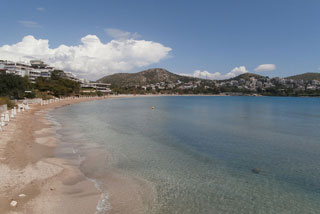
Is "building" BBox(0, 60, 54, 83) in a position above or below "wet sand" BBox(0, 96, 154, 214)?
above

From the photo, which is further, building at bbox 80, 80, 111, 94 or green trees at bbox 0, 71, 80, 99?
building at bbox 80, 80, 111, 94

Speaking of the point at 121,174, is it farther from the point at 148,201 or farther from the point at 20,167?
the point at 20,167

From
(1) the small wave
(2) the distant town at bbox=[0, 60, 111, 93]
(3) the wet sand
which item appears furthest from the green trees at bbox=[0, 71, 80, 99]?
(1) the small wave

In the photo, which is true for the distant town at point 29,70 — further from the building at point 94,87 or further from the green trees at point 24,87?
the green trees at point 24,87

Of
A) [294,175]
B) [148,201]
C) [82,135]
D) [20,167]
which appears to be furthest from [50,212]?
[82,135]

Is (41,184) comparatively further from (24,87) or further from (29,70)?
(29,70)

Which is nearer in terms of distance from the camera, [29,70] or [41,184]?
Result: [41,184]

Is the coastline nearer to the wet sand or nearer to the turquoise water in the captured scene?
the wet sand

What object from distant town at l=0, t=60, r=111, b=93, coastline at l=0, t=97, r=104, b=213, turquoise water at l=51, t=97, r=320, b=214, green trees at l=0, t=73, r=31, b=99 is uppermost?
distant town at l=0, t=60, r=111, b=93

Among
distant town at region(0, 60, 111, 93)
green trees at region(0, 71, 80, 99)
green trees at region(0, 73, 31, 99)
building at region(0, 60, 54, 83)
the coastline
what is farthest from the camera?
building at region(0, 60, 54, 83)

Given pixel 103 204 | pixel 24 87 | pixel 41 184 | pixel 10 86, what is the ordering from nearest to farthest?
pixel 103 204 → pixel 41 184 → pixel 10 86 → pixel 24 87

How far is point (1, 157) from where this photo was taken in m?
11.9

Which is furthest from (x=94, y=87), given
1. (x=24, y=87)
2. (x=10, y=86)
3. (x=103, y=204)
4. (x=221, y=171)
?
(x=103, y=204)

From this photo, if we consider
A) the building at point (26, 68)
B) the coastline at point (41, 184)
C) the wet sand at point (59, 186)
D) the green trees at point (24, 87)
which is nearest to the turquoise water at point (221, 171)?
the wet sand at point (59, 186)
